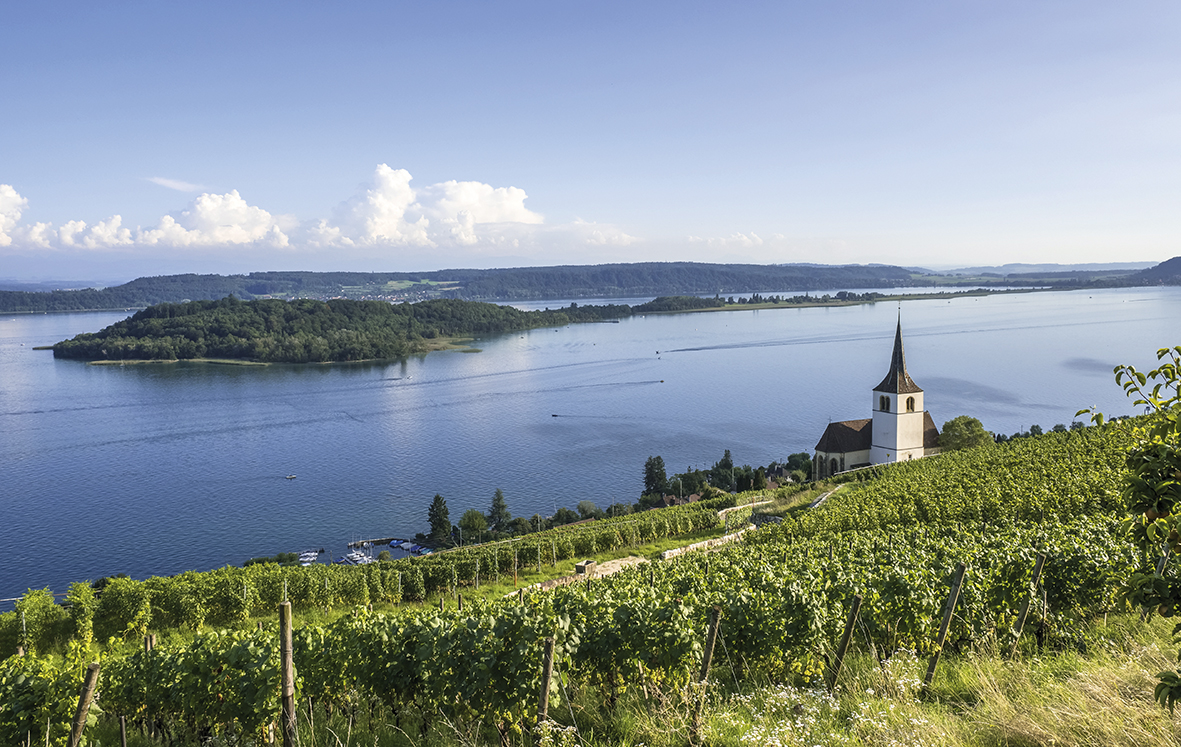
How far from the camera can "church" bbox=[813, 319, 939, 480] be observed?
1447 inches

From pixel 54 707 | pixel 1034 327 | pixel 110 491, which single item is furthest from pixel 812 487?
pixel 1034 327

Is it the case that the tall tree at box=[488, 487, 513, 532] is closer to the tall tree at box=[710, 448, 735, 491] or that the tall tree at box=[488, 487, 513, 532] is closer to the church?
the tall tree at box=[710, 448, 735, 491]

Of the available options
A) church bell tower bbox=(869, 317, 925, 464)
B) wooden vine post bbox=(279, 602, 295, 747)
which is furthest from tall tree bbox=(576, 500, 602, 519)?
wooden vine post bbox=(279, 602, 295, 747)

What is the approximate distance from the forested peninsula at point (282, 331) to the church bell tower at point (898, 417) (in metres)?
85.7

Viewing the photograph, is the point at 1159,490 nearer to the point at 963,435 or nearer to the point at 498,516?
the point at 498,516

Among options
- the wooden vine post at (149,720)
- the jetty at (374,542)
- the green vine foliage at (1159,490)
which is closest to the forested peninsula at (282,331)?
the jetty at (374,542)

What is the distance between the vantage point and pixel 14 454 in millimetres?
55156

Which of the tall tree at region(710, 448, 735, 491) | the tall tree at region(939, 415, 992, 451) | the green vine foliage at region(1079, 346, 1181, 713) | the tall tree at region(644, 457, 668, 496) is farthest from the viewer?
the tall tree at region(710, 448, 735, 491)

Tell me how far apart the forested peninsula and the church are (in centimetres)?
8369

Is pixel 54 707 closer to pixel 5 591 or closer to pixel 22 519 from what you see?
pixel 5 591

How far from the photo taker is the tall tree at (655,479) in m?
42.4

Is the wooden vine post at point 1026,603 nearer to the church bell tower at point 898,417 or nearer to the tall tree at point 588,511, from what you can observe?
the tall tree at point 588,511

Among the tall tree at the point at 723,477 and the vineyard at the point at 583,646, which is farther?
the tall tree at the point at 723,477

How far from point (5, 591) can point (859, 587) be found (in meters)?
37.1
